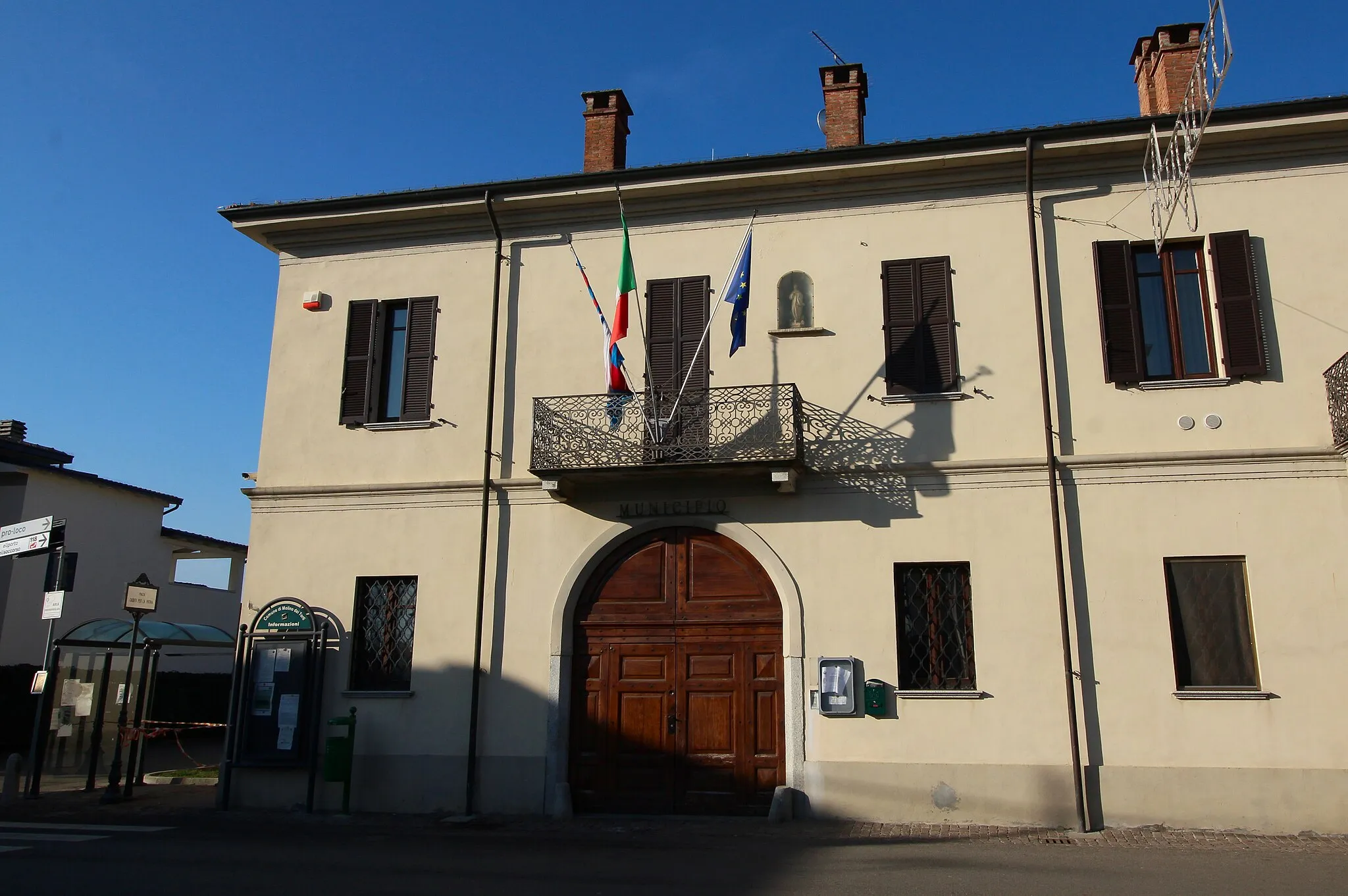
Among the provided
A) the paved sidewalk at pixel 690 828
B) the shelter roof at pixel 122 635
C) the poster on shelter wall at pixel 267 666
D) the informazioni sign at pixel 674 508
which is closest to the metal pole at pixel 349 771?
the paved sidewalk at pixel 690 828

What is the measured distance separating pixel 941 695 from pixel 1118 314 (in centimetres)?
504

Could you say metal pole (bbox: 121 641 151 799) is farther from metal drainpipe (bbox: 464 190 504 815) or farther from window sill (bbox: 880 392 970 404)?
window sill (bbox: 880 392 970 404)

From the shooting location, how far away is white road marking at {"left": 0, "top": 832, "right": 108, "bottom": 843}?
1054cm

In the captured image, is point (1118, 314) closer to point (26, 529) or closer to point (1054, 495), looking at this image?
point (1054, 495)

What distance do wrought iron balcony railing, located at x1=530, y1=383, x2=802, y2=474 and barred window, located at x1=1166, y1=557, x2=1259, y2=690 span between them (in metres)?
4.54

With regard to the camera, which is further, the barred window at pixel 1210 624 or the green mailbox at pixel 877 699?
the green mailbox at pixel 877 699

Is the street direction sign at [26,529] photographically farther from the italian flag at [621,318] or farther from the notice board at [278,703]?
the italian flag at [621,318]

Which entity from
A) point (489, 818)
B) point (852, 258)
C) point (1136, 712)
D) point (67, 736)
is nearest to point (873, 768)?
point (1136, 712)

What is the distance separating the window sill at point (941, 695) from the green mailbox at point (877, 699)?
0.40 ft

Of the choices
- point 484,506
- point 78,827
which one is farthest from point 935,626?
point 78,827

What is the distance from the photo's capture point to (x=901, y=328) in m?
12.8

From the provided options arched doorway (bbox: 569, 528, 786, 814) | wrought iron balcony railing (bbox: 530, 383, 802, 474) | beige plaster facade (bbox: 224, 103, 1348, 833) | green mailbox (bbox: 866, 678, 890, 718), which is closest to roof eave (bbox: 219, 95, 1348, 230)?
beige plaster facade (bbox: 224, 103, 1348, 833)

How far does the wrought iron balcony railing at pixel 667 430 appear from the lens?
12.4 meters

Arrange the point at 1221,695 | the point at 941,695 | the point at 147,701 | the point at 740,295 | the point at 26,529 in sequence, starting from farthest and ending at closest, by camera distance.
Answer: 1. the point at 147,701
2. the point at 26,529
3. the point at 740,295
4. the point at 941,695
5. the point at 1221,695
